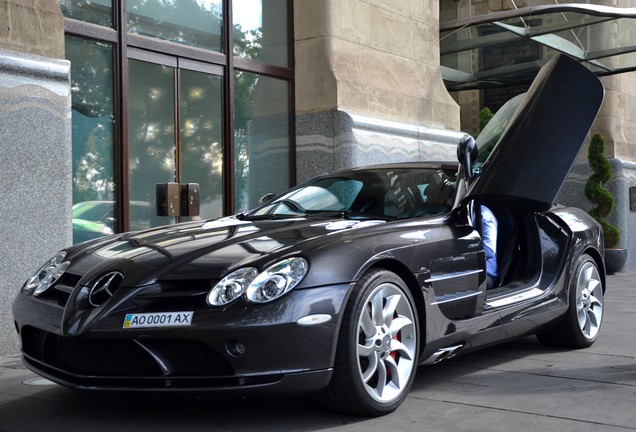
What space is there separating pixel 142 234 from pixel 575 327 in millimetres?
3068

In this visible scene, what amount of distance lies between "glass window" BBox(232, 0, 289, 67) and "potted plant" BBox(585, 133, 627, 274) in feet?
24.0

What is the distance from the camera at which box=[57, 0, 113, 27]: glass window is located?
8508 mm

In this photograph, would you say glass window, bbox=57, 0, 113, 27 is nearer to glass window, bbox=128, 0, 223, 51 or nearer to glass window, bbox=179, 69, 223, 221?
glass window, bbox=128, 0, 223, 51

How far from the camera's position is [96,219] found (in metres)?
8.63

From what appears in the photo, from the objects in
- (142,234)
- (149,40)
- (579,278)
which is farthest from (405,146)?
(142,234)

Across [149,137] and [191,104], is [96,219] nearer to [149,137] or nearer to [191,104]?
[149,137]

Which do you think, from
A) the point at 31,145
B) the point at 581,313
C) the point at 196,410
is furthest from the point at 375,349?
the point at 31,145

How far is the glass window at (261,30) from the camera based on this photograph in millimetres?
10609

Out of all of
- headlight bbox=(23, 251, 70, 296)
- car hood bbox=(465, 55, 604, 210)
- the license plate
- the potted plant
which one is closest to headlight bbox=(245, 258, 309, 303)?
the license plate

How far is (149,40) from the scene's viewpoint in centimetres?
930

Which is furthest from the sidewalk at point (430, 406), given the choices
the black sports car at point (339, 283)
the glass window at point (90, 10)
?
→ the glass window at point (90, 10)

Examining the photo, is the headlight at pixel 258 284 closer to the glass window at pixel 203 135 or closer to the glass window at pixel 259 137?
the glass window at pixel 203 135

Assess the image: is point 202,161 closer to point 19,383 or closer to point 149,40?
point 149,40

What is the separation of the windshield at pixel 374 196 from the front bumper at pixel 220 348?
4.18ft
